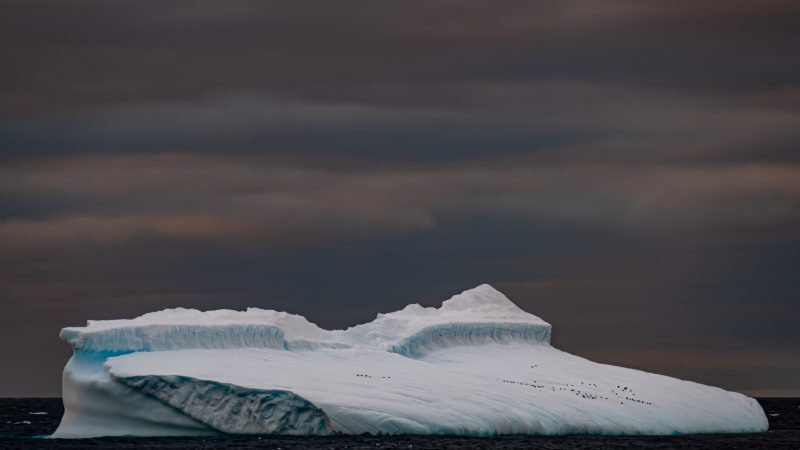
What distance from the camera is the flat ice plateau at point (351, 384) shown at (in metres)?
46.4

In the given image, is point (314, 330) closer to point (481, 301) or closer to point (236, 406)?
point (481, 301)

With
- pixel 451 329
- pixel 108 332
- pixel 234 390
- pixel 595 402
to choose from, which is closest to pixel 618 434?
pixel 595 402

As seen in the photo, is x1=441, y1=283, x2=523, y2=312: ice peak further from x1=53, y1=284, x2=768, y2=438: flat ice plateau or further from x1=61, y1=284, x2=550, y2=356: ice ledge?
x1=53, y1=284, x2=768, y2=438: flat ice plateau

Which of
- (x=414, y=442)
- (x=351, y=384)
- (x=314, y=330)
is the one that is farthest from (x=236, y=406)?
(x=314, y=330)

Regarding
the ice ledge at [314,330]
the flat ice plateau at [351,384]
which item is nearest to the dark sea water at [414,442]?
the flat ice plateau at [351,384]

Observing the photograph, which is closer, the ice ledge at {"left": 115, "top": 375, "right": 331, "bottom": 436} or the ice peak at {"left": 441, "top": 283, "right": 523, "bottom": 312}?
the ice ledge at {"left": 115, "top": 375, "right": 331, "bottom": 436}

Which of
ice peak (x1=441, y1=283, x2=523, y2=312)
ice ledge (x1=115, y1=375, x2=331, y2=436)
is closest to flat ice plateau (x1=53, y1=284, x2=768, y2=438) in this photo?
ice ledge (x1=115, y1=375, x2=331, y2=436)

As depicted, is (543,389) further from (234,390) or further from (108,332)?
(108,332)

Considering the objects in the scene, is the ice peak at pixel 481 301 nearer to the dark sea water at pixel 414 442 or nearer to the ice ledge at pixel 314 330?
the ice ledge at pixel 314 330

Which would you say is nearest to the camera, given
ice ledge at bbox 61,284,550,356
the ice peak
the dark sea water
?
the dark sea water

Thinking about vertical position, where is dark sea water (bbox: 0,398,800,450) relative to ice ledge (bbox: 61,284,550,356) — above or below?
below

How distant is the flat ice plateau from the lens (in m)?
46.4

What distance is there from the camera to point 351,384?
4856 cm

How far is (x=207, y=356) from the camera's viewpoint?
4947 centimetres
